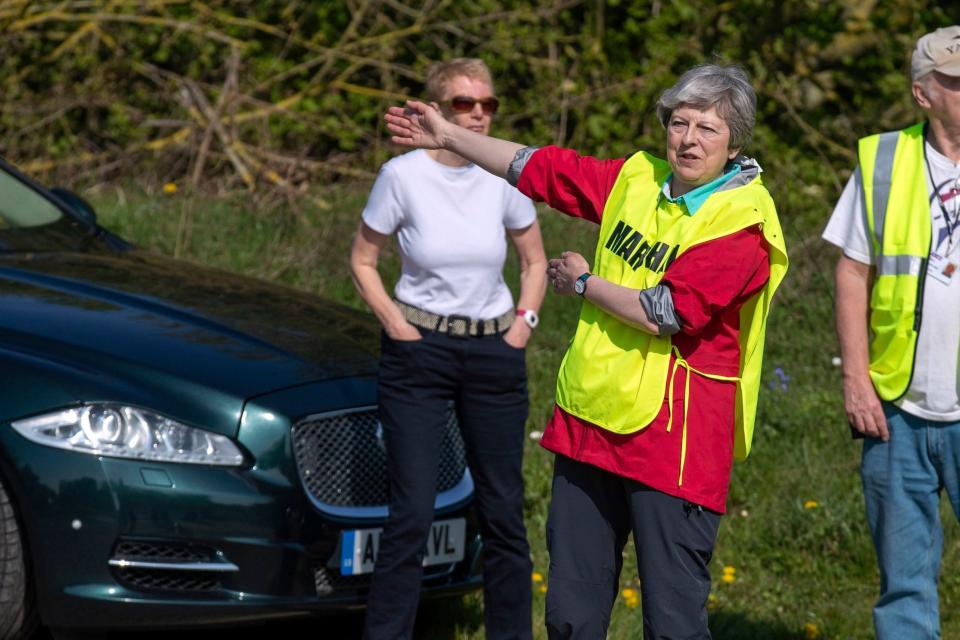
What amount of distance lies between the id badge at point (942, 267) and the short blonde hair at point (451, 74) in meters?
1.42

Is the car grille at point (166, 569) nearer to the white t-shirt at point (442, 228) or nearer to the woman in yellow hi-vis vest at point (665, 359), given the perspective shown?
the white t-shirt at point (442, 228)

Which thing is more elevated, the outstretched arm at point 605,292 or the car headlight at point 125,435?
the outstretched arm at point 605,292

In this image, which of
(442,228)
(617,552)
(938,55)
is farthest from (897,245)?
(442,228)

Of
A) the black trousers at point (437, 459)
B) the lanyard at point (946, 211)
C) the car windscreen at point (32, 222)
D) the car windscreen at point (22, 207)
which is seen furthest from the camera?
the car windscreen at point (22, 207)

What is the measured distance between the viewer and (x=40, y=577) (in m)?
4.22

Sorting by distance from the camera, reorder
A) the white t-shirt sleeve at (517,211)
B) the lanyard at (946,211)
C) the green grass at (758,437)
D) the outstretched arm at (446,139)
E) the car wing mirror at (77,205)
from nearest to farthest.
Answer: the outstretched arm at (446,139)
the lanyard at (946,211)
the white t-shirt sleeve at (517,211)
the green grass at (758,437)
the car wing mirror at (77,205)

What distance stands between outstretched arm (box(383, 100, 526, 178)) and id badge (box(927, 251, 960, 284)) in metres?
1.12

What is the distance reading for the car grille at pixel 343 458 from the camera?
4488mm

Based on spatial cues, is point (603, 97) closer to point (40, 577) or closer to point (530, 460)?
point (530, 460)

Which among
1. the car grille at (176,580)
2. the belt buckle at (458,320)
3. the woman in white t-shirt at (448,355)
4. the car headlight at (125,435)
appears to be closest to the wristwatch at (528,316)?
the woman in white t-shirt at (448,355)

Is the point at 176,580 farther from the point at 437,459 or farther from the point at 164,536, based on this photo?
the point at 437,459

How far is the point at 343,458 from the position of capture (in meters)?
4.61

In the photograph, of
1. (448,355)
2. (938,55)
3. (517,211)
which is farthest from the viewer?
(517,211)

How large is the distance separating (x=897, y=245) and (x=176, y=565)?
216 centimetres
